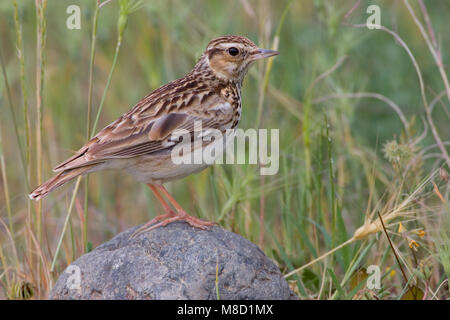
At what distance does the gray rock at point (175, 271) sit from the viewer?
16.1 ft

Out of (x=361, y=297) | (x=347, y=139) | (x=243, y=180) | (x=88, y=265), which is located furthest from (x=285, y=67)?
(x=88, y=265)

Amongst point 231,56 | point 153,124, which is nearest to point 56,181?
point 153,124

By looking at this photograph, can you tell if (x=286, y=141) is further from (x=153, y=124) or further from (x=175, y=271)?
(x=175, y=271)

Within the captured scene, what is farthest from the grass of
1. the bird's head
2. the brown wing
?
the bird's head

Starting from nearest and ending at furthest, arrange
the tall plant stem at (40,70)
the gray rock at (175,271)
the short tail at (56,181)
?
1. the gray rock at (175,271)
2. the short tail at (56,181)
3. the tall plant stem at (40,70)

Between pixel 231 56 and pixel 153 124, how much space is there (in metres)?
1.00

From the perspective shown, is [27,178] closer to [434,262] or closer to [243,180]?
[243,180]

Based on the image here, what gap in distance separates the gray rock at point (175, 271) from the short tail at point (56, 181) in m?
0.57

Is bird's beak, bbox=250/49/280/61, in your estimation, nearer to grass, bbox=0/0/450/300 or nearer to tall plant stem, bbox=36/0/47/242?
grass, bbox=0/0/450/300

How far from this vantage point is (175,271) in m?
4.98

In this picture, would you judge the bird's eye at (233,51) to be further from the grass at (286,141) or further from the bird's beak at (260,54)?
the grass at (286,141)

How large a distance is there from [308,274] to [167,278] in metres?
1.71

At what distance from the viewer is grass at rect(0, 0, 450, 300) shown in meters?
5.72

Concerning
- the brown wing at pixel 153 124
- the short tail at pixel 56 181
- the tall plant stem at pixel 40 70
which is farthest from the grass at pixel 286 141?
the short tail at pixel 56 181
